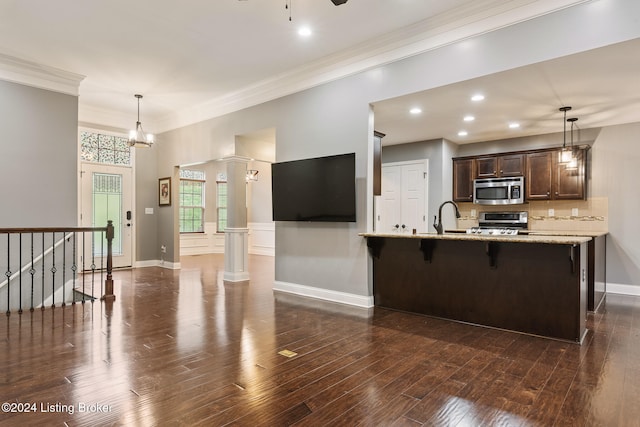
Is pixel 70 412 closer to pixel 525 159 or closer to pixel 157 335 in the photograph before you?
pixel 157 335

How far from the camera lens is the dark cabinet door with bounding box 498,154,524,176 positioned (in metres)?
6.27

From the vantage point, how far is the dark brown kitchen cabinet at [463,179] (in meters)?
6.75

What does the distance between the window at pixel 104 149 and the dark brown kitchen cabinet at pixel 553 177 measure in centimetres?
758

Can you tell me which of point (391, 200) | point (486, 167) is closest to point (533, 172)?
point (486, 167)

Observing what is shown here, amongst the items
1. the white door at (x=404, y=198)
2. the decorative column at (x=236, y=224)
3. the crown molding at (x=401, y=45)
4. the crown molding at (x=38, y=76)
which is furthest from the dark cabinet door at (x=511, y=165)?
the crown molding at (x=38, y=76)

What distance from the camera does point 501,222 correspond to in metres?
6.59

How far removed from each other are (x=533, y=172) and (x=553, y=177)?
0.31 m

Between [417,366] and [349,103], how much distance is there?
3.23m

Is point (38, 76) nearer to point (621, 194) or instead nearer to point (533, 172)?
point (533, 172)

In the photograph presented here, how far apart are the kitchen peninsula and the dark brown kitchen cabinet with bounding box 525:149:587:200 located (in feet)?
8.54

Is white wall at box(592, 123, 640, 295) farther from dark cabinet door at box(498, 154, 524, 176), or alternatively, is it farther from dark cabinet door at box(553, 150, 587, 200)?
dark cabinet door at box(498, 154, 524, 176)

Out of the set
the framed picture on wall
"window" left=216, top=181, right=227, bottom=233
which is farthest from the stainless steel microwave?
"window" left=216, top=181, right=227, bottom=233

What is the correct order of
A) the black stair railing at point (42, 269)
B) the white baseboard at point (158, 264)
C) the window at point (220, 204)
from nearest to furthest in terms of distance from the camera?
1. the black stair railing at point (42, 269)
2. the white baseboard at point (158, 264)
3. the window at point (220, 204)

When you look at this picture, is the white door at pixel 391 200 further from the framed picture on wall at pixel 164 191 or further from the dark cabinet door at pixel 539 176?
the framed picture on wall at pixel 164 191
